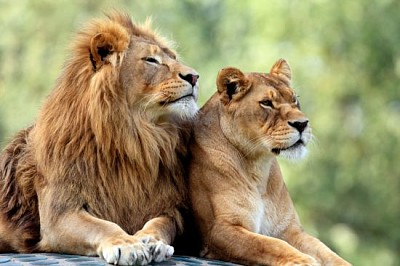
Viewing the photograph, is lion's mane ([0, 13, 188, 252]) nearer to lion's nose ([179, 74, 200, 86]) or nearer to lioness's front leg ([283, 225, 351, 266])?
lion's nose ([179, 74, 200, 86])

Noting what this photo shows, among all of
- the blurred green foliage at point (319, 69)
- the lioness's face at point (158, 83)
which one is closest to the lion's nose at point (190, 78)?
the lioness's face at point (158, 83)

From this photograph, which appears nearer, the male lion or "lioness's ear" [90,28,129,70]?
the male lion

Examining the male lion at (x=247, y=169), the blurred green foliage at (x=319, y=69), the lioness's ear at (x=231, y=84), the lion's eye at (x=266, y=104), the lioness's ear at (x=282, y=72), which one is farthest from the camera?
the blurred green foliage at (x=319, y=69)

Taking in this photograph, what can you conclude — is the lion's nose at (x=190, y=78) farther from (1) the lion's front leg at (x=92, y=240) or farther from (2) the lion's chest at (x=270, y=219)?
(1) the lion's front leg at (x=92, y=240)

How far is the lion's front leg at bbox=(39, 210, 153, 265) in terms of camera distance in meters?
4.27

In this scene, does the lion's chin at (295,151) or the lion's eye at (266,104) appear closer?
the lion's chin at (295,151)

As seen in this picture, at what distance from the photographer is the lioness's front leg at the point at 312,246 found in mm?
4707

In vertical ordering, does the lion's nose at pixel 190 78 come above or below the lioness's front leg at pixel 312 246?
above

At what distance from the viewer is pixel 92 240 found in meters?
4.54

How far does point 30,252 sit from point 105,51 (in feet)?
3.19

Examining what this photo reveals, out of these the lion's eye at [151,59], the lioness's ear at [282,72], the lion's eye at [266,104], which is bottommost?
the lion's eye at [266,104]

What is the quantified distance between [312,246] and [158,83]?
3.30ft

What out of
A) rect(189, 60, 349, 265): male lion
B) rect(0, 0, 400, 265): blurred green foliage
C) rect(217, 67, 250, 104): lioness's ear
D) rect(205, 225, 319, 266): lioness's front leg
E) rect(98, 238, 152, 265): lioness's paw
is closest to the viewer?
rect(98, 238, 152, 265): lioness's paw

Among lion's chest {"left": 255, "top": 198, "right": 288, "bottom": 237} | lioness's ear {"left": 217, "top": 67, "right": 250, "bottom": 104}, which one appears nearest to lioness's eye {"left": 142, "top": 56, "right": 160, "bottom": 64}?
lioness's ear {"left": 217, "top": 67, "right": 250, "bottom": 104}
